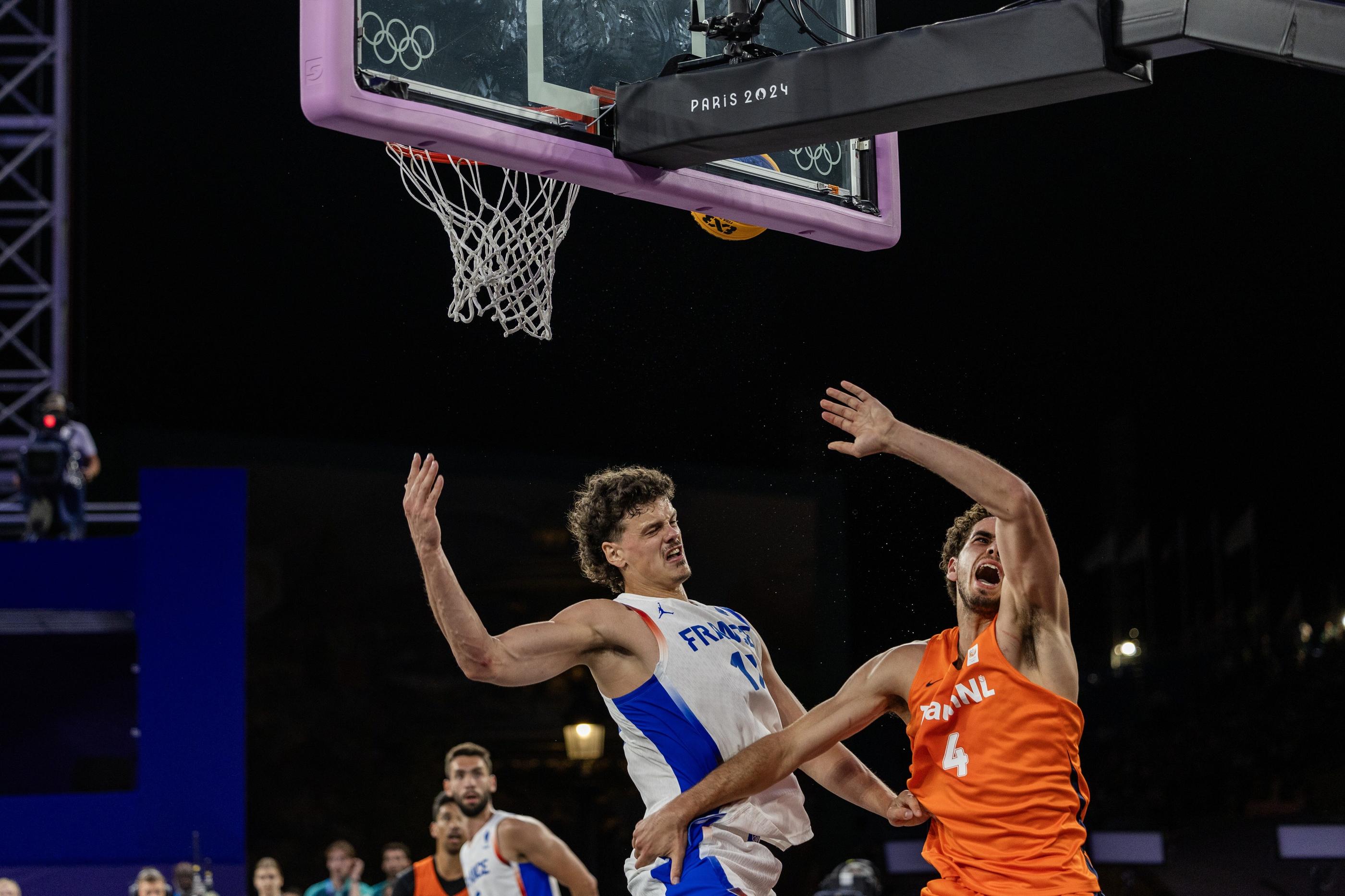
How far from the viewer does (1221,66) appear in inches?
637

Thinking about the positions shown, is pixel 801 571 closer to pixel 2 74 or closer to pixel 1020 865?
pixel 2 74

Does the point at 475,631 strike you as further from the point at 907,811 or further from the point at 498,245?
the point at 498,245

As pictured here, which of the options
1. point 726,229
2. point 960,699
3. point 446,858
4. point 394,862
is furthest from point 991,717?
point 394,862

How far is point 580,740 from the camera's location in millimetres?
16094

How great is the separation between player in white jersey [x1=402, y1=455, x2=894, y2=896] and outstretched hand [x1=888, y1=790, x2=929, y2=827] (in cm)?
21

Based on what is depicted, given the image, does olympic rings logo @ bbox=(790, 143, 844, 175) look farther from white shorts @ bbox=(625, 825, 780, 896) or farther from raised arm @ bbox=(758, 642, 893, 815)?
white shorts @ bbox=(625, 825, 780, 896)

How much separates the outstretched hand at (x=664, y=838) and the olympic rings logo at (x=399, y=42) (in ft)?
7.72

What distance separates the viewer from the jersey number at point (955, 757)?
13.8ft

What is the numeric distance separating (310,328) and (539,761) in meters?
5.38

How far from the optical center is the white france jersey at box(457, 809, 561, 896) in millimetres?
8141

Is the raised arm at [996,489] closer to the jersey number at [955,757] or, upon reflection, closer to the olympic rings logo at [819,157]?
the jersey number at [955,757]

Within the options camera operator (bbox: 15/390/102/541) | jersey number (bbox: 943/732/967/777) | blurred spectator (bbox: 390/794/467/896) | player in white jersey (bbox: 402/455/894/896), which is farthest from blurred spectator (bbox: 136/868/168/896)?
jersey number (bbox: 943/732/967/777)

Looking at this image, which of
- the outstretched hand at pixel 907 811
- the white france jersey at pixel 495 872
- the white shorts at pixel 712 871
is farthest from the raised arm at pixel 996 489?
the white france jersey at pixel 495 872

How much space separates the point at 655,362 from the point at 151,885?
9.40m
